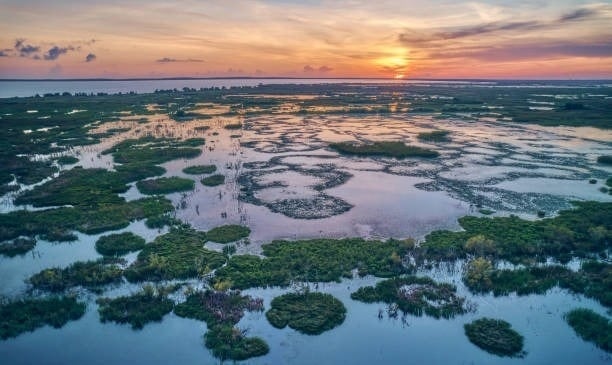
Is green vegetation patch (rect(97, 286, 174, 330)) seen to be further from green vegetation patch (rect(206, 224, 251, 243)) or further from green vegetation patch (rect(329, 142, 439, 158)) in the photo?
green vegetation patch (rect(329, 142, 439, 158))

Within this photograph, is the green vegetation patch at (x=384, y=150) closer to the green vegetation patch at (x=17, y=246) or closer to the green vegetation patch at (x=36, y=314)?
the green vegetation patch at (x=17, y=246)

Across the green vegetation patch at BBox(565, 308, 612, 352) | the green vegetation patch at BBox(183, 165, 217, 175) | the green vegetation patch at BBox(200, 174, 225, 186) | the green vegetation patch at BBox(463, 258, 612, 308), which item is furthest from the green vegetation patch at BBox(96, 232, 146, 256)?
the green vegetation patch at BBox(565, 308, 612, 352)

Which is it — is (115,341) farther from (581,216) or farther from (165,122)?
(165,122)

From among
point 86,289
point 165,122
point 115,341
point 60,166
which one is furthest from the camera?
point 165,122

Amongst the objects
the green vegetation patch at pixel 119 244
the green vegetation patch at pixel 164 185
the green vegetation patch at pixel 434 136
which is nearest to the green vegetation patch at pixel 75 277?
the green vegetation patch at pixel 119 244

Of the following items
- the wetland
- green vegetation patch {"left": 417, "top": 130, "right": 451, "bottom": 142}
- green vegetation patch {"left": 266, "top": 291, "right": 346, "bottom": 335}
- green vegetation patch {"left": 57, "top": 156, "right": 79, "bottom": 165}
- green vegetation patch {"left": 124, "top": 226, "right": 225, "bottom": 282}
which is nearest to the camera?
the wetland

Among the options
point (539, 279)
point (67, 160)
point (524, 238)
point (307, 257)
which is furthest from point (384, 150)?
point (67, 160)

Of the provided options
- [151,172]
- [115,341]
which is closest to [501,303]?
[115,341]
